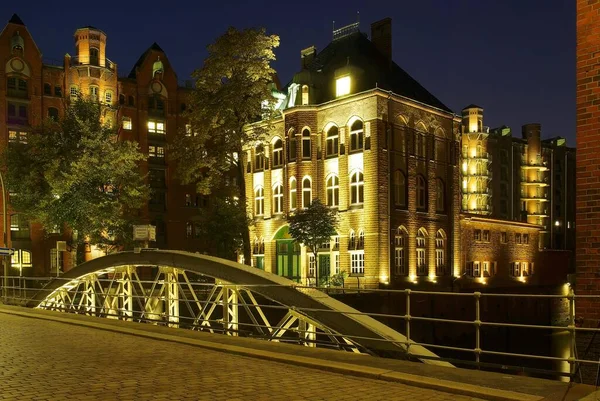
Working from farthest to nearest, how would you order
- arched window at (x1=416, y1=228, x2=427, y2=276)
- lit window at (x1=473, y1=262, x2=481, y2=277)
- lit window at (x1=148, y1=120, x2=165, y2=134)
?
lit window at (x1=148, y1=120, x2=165, y2=134), lit window at (x1=473, y1=262, x2=481, y2=277), arched window at (x1=416, y1=228, x2=427, y2=276)

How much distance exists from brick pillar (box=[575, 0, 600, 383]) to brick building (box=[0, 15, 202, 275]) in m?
Result: 39.1

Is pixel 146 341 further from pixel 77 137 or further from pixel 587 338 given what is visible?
pixel 77 137

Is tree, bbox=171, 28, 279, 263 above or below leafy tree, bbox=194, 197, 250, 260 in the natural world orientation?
above

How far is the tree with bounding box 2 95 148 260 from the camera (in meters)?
33.0

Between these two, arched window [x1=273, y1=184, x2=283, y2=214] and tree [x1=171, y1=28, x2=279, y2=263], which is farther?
arched window [x1=273, y1=184, x2=283, y2=214]

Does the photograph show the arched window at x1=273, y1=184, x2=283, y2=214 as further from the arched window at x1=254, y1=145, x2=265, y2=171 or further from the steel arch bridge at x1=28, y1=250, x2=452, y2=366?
the steel arch bridge at x1=28, y1=250, x2=452, y2=366

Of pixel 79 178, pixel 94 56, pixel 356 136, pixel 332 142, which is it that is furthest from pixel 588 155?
pixel 94 56

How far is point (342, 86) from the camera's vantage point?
Answer: 40.4m

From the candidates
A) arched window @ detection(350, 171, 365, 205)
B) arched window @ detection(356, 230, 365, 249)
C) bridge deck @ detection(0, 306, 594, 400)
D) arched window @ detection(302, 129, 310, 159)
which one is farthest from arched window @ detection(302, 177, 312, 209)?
bridge deck @ detection(0, 306, 594, 400)

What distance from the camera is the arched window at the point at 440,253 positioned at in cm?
4188

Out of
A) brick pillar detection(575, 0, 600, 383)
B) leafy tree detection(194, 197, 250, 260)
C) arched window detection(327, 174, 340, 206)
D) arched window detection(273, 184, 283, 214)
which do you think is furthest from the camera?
arched window detection(273, 184, 283, 214)

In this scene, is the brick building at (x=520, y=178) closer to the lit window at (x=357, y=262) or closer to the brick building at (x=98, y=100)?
the brick building at (x=98, y=100)

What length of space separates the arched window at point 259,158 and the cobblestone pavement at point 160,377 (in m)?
32.8

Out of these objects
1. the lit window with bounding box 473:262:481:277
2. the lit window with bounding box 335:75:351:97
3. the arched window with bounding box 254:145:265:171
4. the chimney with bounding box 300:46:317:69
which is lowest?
the lit window with bounding box 473:262:481:277
